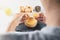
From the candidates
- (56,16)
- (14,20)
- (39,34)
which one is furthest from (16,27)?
(56,16)

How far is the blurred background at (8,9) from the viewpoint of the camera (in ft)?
2.54

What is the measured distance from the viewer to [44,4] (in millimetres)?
819

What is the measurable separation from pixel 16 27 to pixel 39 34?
150mm

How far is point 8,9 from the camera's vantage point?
2.58 ft

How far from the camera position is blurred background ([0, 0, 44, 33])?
2.54 ft

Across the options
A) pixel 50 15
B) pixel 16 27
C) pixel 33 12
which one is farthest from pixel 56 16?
pixel 16 27

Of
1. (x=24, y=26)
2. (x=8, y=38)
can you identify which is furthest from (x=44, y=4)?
(x=8, y=38)

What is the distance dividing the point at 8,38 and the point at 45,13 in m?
0.28

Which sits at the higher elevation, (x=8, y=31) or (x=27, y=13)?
(x=27, y=13)

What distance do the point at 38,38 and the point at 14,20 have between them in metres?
0.19

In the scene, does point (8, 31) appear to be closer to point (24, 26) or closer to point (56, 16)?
point (24, 26)

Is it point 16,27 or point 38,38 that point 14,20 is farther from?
point 38,38

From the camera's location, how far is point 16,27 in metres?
0.78

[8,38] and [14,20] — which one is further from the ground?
[14,20]
